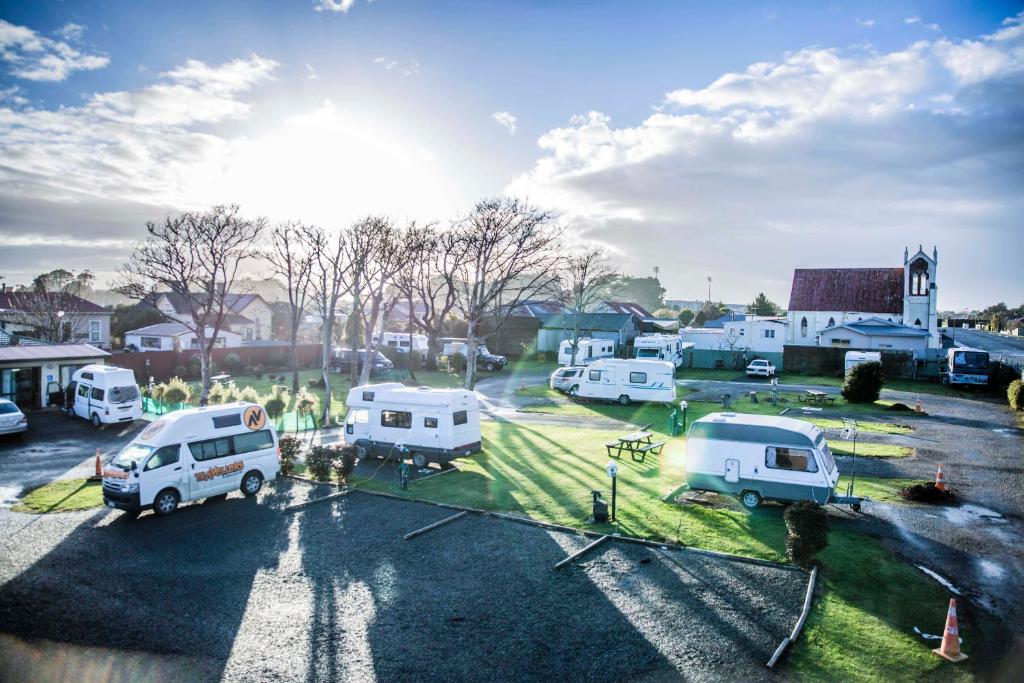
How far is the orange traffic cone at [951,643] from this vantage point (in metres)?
8.72

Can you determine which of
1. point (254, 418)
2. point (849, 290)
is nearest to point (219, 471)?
point (254, 418)

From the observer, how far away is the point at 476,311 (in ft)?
108

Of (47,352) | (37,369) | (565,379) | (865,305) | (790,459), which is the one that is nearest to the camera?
(790,459)

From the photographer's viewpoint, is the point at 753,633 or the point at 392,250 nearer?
the point at 753,633

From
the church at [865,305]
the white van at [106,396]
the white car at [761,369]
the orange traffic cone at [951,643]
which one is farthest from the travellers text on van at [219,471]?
the church at [865,305]

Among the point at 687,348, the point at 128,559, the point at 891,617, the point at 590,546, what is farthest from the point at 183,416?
the point at 687,348

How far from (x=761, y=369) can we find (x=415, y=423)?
3395cm

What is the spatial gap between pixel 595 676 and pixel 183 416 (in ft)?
42.7

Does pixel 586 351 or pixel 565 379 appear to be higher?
pixel 586 351

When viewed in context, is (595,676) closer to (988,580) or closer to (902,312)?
(988,580)

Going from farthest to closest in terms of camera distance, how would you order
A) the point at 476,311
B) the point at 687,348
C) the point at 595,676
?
the point at 687,348 → the point at 476,311 → the point at 595,676

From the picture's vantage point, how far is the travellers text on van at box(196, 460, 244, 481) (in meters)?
16.6

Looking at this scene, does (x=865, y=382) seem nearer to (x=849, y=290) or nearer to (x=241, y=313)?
(x=849, y=290)

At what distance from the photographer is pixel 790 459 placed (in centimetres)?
1449
